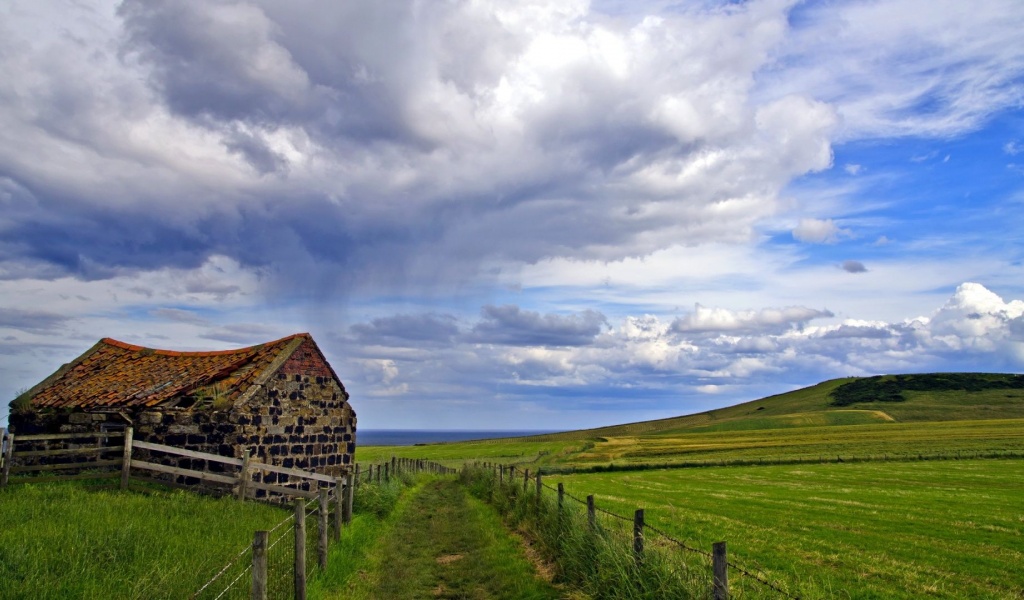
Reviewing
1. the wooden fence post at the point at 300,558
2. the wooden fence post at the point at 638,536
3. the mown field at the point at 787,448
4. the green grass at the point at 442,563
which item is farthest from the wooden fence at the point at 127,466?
the mown field at the point at 787,448

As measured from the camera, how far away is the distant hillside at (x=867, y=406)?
117812mm

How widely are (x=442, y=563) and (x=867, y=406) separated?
5625 inches

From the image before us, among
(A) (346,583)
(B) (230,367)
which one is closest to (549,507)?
(A) (346,583)

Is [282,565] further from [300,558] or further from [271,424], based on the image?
[271,424]

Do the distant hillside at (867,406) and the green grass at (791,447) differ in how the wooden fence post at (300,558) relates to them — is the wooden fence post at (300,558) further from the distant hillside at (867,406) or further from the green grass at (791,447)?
the distant hillside at (867,406)

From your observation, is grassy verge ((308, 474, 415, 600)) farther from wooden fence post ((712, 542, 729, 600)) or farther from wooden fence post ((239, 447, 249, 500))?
wooden fence post ((712, 542, 729, 600))

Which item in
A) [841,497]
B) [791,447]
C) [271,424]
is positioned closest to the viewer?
[271,424]

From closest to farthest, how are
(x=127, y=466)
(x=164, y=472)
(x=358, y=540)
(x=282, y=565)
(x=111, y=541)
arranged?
(x=111, y=541) < (x=282, y=565) < (x=358, y=540) < (x=127, y=466) < (x=164, y=472)

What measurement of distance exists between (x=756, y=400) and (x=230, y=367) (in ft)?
564

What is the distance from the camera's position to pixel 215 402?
20.2 m

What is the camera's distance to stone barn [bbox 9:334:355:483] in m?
20.1

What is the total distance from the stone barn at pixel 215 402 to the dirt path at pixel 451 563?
15.4ft

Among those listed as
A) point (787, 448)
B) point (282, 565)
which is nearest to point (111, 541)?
point (282, 565)

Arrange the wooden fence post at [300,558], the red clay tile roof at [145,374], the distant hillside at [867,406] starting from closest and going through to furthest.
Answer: the wooden fence post at [300,558] → the red clay tile roof at [145,374] → the distant hillside at [867,406]
